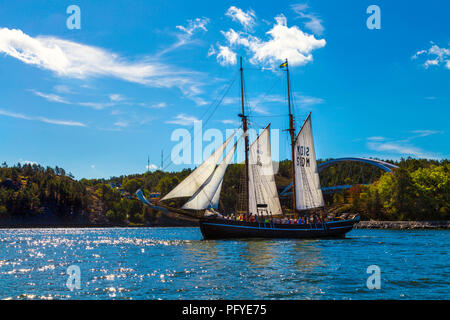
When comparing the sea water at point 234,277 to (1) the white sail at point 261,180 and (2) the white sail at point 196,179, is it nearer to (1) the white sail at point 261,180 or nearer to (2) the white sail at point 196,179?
(2) the white sail at point 196,179

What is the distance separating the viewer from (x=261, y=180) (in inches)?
2406

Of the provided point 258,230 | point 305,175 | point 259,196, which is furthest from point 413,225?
point 258,230

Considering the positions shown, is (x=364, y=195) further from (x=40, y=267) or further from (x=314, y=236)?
(x=40, y=267)

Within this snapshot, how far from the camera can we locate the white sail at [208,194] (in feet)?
173

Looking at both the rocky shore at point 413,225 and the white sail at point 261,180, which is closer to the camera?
the white sail at point 261,180

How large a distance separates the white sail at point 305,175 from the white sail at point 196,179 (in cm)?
1714

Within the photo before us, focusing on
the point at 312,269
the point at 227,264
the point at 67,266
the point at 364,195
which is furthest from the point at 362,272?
the point at 364,195

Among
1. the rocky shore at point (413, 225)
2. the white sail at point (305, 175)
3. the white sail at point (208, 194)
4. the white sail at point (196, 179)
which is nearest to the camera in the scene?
the white sail at point (196, 179)

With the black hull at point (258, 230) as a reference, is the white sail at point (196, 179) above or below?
above

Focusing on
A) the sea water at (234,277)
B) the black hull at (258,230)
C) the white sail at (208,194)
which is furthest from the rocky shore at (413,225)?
the sea water at (234,277)

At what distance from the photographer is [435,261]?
32.7 meters

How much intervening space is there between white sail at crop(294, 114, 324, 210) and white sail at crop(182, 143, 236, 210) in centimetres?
1700

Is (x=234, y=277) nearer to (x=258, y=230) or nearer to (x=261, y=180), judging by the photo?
(x=258, y=230)
